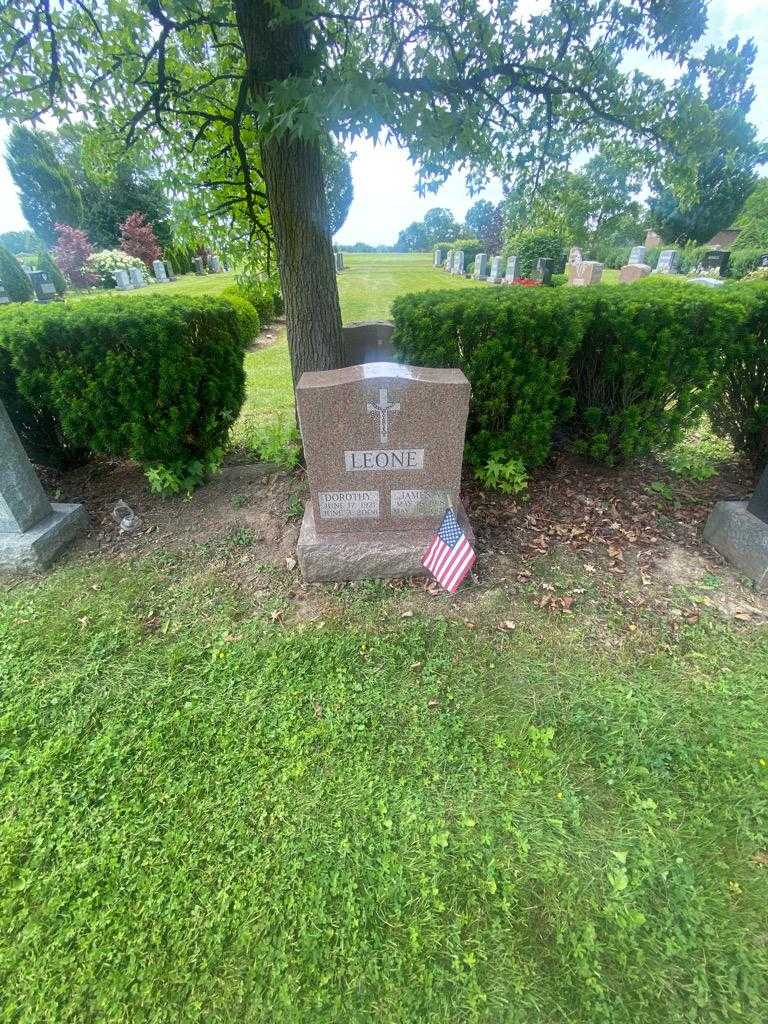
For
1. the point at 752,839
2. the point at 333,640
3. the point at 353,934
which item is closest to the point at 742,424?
the point at 752,839

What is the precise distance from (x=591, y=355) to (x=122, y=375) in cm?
368

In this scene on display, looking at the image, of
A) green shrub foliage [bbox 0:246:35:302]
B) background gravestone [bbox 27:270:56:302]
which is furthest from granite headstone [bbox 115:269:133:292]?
green shrub foliage [bbox 0:246:35:302]

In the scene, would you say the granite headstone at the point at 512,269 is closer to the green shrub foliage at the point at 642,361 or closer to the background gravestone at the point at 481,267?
the background gravestone at the point at 481,267

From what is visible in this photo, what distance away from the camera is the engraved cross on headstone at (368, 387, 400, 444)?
9.02 ft

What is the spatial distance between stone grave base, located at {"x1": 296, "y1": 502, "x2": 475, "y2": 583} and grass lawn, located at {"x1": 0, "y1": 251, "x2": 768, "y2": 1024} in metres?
0.18

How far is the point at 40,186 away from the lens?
2914 centimetres

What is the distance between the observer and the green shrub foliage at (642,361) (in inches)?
133

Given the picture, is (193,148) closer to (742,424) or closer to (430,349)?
(430,349)

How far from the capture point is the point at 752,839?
1.89m

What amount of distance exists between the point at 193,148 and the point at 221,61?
2.24 ft

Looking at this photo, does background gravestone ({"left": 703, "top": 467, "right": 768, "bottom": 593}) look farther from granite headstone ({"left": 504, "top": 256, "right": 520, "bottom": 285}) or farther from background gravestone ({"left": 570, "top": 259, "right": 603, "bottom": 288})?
granite headstone ({"left": 504, "top": 256, "right": 520, "bottom": 285})

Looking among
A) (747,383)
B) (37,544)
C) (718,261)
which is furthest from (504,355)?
(718,261)

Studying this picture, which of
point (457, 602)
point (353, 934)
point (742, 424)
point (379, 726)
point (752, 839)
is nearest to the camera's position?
point (353, 934)

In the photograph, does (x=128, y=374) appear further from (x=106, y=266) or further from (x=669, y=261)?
(x=669, y=261)
